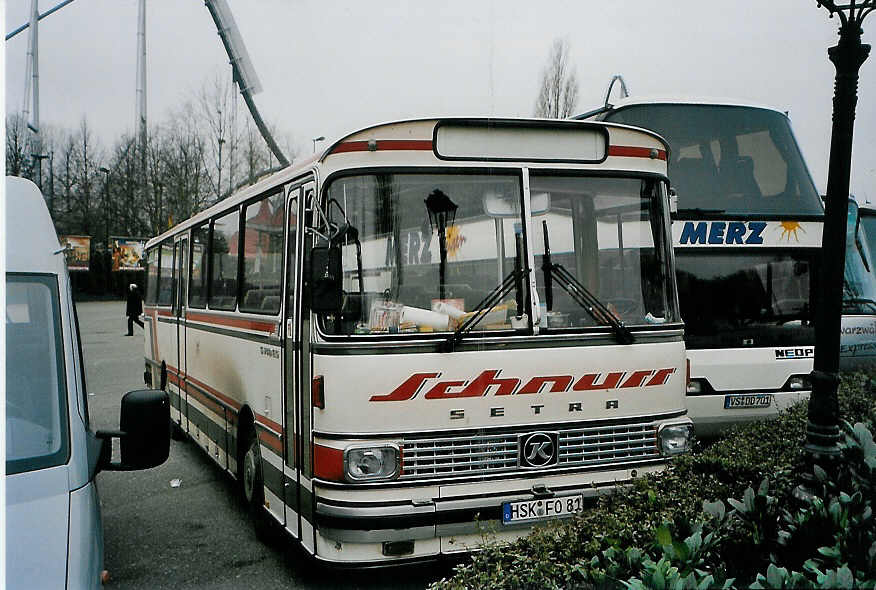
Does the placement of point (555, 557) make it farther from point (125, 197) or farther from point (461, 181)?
point (125, 197)

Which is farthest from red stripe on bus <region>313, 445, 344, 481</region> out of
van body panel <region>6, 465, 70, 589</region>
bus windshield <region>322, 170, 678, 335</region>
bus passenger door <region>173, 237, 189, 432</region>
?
bus passenger door <region>173, 237, 189, 432</region>

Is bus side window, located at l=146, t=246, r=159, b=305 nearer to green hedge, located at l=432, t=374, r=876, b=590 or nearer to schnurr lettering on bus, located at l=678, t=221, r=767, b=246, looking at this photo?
schnurr lettering on bus, located at l=678, t=221, r=767, b=246

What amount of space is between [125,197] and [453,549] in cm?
524

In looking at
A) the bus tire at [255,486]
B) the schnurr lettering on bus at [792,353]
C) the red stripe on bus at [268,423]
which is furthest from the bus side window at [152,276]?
the schnurr lettering on bus at [792,353]

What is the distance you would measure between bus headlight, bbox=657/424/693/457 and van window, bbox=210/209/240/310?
12.6 ft

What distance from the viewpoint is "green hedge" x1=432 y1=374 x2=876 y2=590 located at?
9.17 feet

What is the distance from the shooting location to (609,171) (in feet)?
18.1

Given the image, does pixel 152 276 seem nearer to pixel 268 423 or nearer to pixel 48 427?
pixel 268 423

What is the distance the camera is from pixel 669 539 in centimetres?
290

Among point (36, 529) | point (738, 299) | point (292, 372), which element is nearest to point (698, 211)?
point (738, 299)

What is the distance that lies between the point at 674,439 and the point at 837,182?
6.11 feet

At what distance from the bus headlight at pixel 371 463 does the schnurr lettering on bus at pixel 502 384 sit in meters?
0.30

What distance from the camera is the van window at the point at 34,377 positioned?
295cm

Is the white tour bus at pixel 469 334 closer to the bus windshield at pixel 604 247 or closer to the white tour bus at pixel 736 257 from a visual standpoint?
the bus windshield at pixel 604 247
